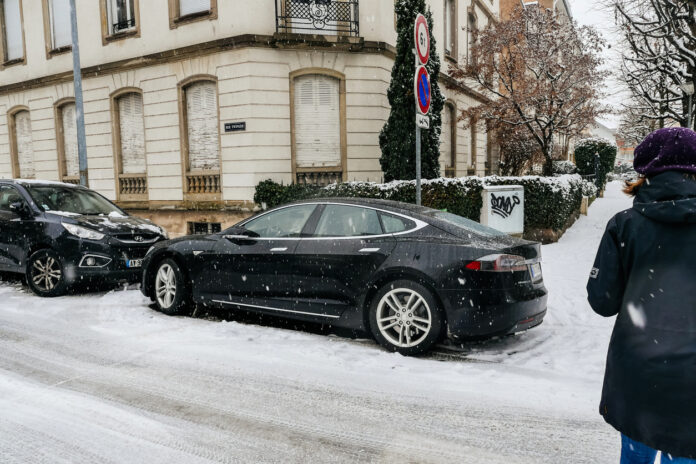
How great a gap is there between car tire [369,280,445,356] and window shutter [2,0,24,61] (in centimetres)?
2018

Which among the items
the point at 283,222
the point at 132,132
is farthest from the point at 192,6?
the point at 283,222

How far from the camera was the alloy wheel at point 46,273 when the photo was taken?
789cm

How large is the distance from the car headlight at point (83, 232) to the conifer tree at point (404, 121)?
7301 millimetres

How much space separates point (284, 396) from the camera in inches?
163

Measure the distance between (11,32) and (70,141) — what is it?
5539 mm

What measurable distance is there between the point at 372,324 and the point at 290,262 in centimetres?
115

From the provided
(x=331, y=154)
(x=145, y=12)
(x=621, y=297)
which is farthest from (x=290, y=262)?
(x=145, y=12)

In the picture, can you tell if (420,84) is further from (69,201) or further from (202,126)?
(202,126)

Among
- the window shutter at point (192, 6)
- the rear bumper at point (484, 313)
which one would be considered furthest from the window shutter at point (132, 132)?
the rear bumper at point (484, 313)

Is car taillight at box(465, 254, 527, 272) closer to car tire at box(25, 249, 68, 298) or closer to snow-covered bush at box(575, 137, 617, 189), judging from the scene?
car tire at box(25, 249, 68, 298)

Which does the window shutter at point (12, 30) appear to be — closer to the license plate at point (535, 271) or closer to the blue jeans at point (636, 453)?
the license plate at point (535, 271)

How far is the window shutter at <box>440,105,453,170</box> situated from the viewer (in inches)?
774

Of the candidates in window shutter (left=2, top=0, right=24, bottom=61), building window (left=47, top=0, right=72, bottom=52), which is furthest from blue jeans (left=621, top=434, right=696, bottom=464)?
window shutter (left=2, top=0, right=24, bottom=61)

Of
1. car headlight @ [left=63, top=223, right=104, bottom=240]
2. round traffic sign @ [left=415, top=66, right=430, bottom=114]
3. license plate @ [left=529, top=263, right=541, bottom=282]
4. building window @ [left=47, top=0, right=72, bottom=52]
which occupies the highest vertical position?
building window @ [left=47, top=0, right=72, bottom=52]
